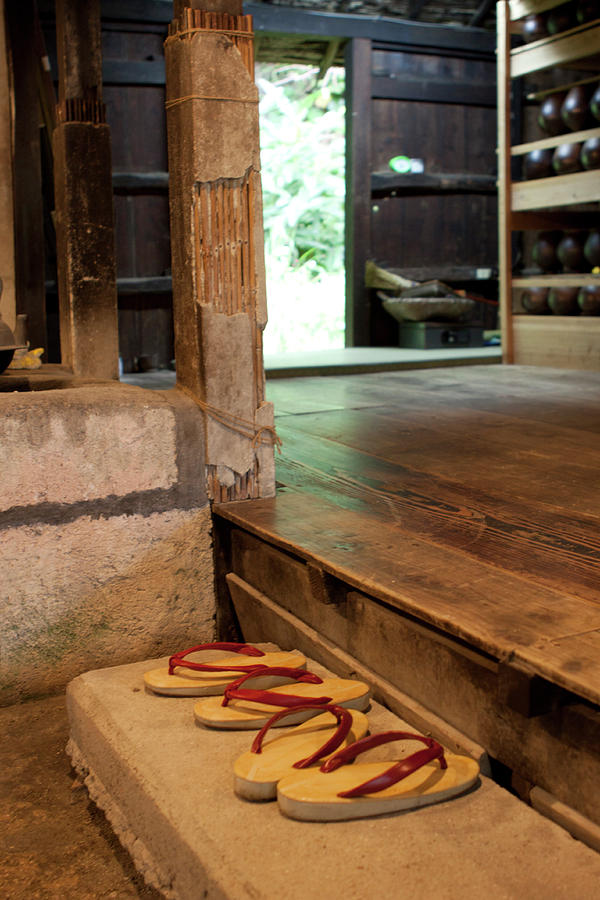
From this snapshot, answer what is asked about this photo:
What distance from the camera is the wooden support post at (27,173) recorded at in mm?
5176

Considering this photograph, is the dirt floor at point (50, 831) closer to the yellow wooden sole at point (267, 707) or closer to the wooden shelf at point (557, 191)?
the yellow wooden sole at point (267, 707)

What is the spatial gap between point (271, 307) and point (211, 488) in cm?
1066

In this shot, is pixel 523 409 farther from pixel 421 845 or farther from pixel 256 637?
pixel 421 845

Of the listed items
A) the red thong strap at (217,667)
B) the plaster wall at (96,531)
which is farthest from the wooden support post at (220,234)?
the red thong strap at (217,667)

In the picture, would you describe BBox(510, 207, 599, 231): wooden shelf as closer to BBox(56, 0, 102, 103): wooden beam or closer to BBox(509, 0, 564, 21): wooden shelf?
BBox(509, 0, 564, 21): wooden shelf

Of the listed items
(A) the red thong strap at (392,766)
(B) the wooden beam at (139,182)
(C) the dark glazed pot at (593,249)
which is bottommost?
(A) the red thong strap at (392,766)

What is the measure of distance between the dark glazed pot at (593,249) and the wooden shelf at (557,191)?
14.2 inches

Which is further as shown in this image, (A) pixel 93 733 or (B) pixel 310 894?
(A) pixel 93 733

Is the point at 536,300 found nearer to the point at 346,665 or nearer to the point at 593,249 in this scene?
the point at 593,249

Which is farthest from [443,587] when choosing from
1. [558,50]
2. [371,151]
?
[371,151]

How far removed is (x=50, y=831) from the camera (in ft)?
6.68

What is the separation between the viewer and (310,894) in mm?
1401

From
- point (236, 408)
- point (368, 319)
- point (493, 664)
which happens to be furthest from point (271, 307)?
point (493, 664)

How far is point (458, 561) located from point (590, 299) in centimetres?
467
